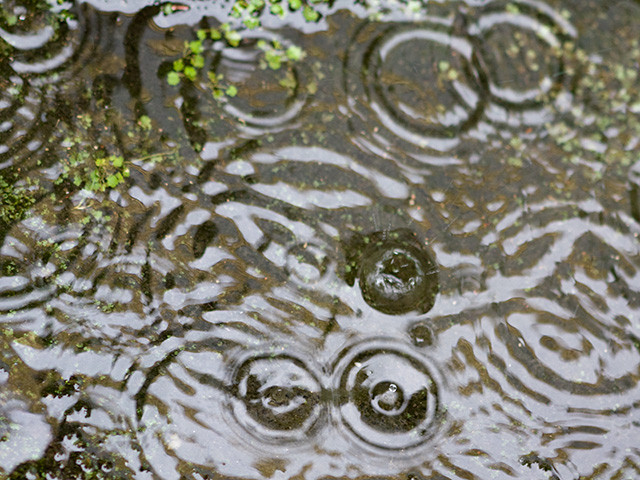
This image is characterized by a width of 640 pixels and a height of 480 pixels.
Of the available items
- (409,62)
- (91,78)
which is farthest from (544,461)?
(91,78)

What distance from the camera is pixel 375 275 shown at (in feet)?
9.89

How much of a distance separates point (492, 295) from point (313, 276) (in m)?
1.24

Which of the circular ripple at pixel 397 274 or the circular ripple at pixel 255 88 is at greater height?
the circular ripple at pixel 255 88

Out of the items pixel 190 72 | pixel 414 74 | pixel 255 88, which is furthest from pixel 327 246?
pixel 190 72

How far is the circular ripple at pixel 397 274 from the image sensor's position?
3008 mm

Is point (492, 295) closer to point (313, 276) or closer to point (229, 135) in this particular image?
point (313, 276)

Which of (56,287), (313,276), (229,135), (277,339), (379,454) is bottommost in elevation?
(379,454)

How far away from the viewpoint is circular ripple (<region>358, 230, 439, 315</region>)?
301 cm

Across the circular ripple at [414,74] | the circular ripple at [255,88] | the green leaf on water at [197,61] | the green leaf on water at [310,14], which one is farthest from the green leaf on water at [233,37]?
the circular ripple at [414,74]

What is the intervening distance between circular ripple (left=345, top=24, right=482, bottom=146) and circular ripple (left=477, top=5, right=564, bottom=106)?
208mm

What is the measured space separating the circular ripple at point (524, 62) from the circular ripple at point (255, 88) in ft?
4.48

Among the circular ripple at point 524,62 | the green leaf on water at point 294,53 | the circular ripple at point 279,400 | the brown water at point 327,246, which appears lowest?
the circular ripple at point 279,400

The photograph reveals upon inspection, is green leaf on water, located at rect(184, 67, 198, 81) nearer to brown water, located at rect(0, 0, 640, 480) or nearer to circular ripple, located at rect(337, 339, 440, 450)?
brown water, located at rect(0, 0, 640, 480)

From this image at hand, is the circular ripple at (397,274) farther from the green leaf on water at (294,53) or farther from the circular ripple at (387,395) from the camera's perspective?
the green leaf on water at (294,53)
